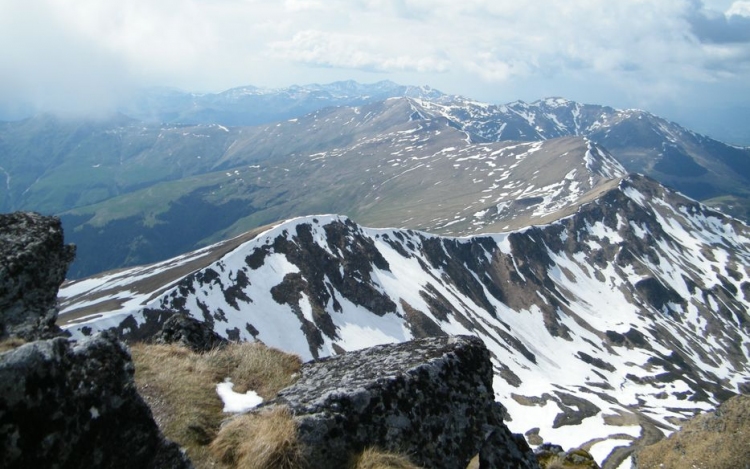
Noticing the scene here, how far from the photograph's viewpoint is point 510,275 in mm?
188000

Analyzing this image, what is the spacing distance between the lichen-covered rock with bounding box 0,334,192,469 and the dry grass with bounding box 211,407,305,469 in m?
1.17

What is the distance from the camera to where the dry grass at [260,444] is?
755 centimetres

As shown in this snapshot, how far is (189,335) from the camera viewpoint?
52.9 feet

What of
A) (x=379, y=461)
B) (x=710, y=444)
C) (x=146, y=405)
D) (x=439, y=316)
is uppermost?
(x=146, y=405)

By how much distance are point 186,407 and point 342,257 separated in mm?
118771

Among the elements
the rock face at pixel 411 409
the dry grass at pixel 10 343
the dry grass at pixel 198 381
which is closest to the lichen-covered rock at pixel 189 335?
the dry grass at pixel 198 381

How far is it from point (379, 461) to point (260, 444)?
2012 millimetres

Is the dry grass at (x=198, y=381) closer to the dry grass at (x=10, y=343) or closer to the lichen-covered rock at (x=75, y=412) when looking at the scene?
the lichen-covered rock at (x=75, y=412)

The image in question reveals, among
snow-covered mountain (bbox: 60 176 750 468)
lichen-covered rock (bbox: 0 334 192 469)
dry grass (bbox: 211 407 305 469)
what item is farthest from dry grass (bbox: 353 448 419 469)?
snow-covered mountain (bbox: 60 176 750 468)

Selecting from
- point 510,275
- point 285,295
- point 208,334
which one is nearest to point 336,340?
point 285,295

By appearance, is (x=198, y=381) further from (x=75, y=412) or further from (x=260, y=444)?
(x=75, y=412)

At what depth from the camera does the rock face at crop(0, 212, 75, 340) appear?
12055 millimetres

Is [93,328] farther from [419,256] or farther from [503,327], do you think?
[503,327]

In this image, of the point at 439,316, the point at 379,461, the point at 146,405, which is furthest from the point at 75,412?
the point at 439,316
